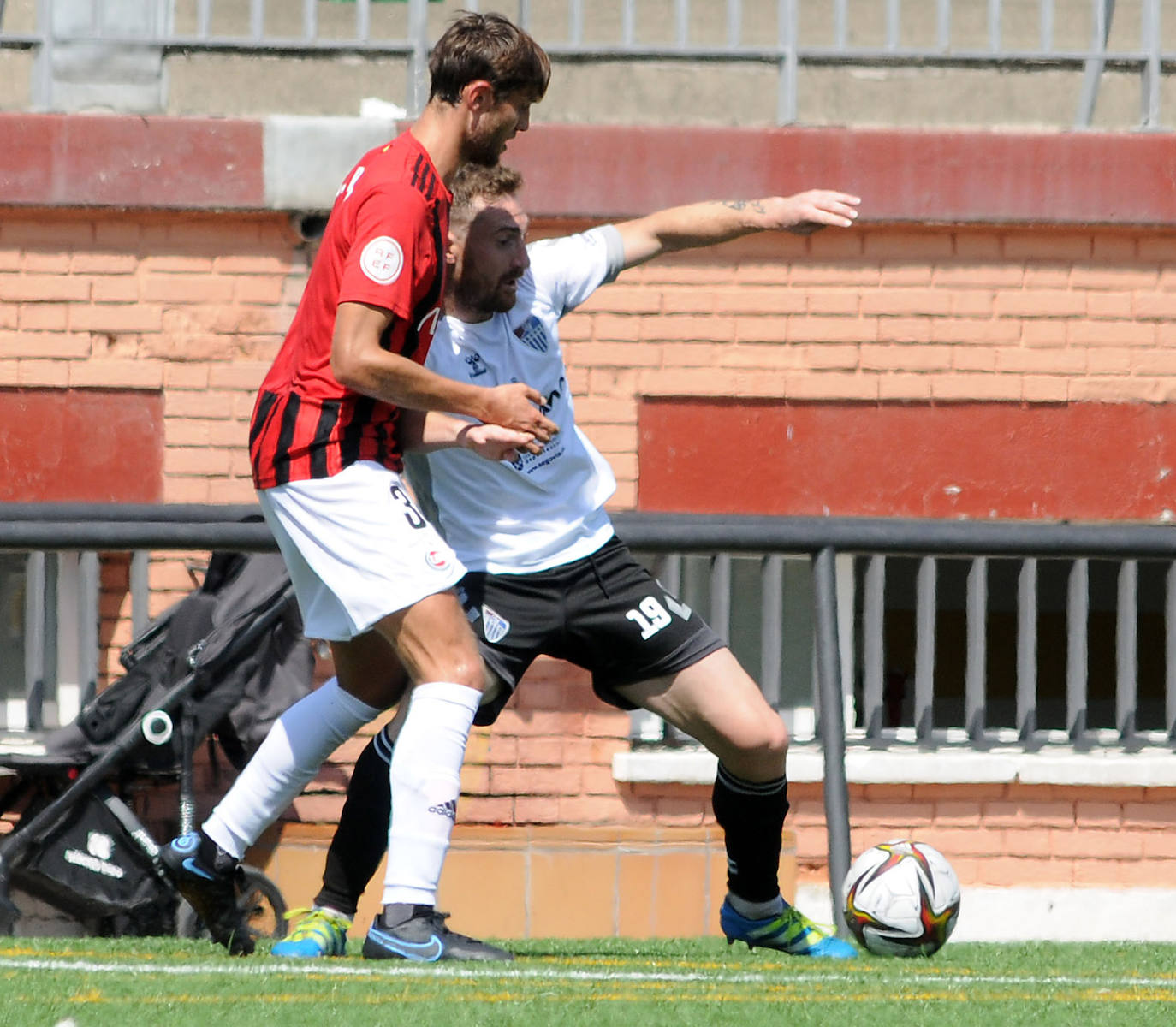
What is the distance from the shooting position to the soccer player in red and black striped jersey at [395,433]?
3.55 meters

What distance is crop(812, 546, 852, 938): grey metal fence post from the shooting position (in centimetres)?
516

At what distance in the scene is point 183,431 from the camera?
6.73 metres

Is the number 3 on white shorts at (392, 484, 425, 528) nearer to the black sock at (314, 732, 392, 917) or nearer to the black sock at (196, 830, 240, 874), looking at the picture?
the black sock at (314, 732, 392, 917)

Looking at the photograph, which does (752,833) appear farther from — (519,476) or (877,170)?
(877,170)

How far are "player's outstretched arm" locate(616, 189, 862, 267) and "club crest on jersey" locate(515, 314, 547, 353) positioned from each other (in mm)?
306

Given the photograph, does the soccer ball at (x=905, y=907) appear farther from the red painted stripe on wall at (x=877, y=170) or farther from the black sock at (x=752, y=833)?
the red painted stripe on wall at (x=877, y=170)

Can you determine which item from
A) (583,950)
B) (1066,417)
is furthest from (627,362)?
(583,950)

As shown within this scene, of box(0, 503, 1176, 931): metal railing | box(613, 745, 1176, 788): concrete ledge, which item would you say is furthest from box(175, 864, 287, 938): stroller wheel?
box(613, 745, 1176, 788): concrete ledge

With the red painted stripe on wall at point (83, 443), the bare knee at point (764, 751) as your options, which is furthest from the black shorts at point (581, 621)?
the red painted stripe on wall at point (83, 443)

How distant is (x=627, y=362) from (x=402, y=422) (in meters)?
2.95

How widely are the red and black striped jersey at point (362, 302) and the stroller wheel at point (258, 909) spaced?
2267 mm

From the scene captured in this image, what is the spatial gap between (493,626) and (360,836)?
61 centimetres

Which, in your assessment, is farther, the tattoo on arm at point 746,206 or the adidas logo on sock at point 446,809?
the tattoo on arm at point 746,206

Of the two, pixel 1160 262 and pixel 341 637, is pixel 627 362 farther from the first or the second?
pixel 341 637
